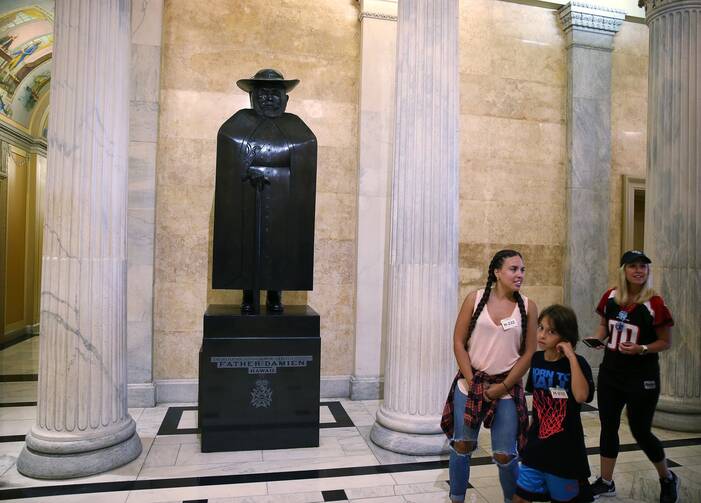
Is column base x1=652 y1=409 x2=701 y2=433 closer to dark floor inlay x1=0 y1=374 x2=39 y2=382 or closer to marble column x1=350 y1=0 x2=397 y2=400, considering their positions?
marble column x1=350 y1=0 x2=397 y2=400

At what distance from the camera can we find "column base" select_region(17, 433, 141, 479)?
13.2 feet

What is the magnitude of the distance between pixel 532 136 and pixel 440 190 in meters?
3.30

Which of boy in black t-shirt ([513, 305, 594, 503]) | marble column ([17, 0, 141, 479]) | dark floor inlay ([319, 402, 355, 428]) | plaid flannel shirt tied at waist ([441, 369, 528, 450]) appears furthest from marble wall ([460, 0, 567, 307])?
marble column ([17, 0, 141, 479])

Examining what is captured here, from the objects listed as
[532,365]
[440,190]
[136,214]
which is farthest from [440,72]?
[136,214]

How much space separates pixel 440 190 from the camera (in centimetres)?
479

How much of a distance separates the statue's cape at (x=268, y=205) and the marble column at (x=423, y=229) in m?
0.88

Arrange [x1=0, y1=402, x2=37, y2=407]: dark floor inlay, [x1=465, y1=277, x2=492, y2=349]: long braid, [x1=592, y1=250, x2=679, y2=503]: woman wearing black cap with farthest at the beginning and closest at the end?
1. [x1=0, y1=402, x2=37, y2=407]: dark floor inlay
2. [x1=592, y1=250, x2=679, y2=503]: woman wearing black cap
3. [x1=465, y1=277, x2=492, y2=349]: long braid

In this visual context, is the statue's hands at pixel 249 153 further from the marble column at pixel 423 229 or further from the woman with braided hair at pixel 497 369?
the woman with braided hair at pixel 497 369

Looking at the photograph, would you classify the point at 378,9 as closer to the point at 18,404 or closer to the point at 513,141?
the point at 513,141

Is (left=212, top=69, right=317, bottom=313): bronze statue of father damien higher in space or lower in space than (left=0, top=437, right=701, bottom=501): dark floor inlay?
higher

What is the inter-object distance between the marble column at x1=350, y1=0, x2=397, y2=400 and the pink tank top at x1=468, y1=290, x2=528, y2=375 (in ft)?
11.4

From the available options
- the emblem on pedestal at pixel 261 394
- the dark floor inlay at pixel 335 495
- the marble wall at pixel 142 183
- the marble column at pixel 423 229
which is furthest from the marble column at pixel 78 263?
the marble column at pixel 423 229

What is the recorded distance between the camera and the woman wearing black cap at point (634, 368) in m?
3.81

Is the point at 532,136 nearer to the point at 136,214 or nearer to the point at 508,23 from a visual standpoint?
the point at 508,23
